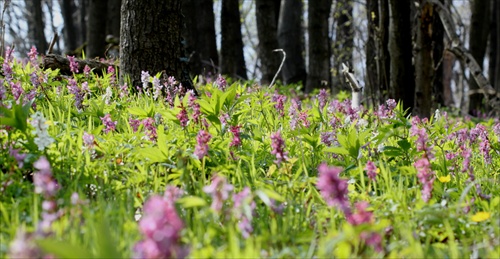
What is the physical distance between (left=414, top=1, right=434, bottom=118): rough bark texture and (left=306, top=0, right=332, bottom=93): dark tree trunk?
436 centimetres

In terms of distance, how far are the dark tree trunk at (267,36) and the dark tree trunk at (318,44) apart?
2.70 feet

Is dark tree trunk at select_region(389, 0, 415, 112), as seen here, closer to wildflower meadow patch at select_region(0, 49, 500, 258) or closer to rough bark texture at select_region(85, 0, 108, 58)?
wildflower meadow patch at select_region(0, 49, 500, 258)

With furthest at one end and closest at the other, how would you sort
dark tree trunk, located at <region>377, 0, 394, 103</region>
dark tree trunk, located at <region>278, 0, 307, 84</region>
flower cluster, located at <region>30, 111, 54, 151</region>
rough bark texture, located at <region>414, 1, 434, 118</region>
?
dark tree trunk, located at <region>278, 0, 307, 84</region>
dark tree trunk, located at <region>377, 0, 394, 103</region>
rough bark texture, located at <region>414, 1, 434, 118</region>
flower cluster, located at <region>30, 111, 54, 151</region>

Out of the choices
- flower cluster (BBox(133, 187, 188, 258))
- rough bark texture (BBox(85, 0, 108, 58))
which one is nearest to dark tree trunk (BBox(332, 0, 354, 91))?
rough bark texture (BBox(85, 0, 108, 58))

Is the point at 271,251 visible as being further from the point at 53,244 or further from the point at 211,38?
the point at 211,38

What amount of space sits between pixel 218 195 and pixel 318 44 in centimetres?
1028

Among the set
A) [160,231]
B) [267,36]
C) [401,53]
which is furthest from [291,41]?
[160,231]

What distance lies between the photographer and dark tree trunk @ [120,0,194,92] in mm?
5570

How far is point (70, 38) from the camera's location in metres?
22.2

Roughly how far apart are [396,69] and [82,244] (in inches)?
264

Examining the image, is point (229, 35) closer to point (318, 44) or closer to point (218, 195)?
point (318, 44)

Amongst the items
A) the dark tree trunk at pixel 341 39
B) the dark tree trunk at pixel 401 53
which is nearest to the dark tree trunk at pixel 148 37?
the dark tree trunk at pixel 401 53

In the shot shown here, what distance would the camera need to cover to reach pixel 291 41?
15953 millimetres

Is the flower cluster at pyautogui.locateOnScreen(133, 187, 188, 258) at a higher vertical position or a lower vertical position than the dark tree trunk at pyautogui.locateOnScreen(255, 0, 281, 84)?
lower
